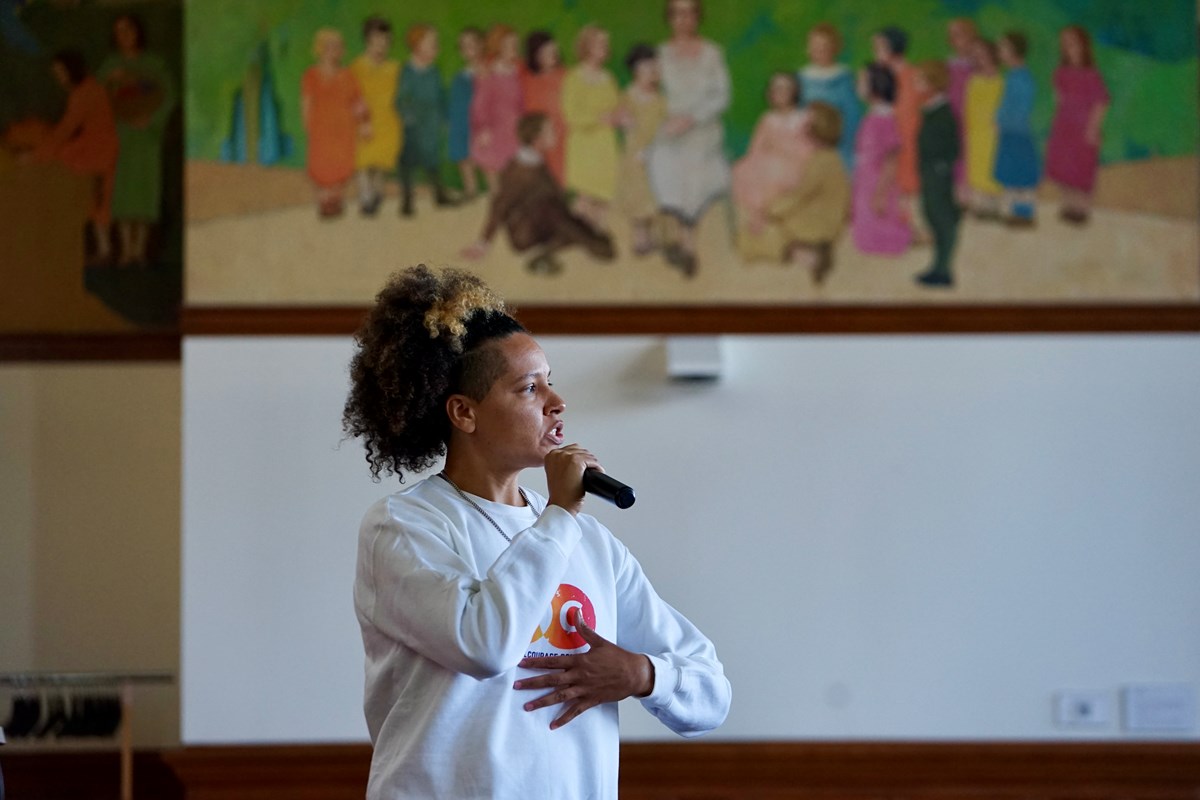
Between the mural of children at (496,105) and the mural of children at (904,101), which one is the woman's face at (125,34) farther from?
the mural of children at (904,101)

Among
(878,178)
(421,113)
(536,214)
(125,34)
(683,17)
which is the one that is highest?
(125,34)

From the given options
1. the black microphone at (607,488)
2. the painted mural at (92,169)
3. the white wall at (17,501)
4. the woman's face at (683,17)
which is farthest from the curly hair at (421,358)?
the white wall at (17,501)

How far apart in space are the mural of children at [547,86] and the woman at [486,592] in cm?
268

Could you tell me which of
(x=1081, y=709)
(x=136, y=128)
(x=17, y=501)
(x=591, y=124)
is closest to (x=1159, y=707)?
(x=1081, y=709)

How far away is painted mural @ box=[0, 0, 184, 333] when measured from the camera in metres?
5.71

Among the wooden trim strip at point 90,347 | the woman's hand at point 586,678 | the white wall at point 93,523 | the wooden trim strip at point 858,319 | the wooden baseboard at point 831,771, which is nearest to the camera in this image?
the woman's hand at point 586,678

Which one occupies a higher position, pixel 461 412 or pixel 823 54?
pixel 823 54

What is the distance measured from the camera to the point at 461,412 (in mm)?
2381

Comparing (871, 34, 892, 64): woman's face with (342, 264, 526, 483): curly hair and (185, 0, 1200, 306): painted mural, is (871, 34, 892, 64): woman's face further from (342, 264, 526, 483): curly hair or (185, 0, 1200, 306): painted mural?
(342, 264, 526, 483): curly hair

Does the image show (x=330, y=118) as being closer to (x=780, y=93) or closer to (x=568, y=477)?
(x=780, y=93)

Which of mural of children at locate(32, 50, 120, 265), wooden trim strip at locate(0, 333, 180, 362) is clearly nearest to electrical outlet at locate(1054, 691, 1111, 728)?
wooden trim strip at locate(0, 333, 180, 362)

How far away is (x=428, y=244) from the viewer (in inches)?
197

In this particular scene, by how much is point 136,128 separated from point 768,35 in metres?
2.73

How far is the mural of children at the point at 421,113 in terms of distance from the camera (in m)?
5.02
